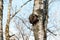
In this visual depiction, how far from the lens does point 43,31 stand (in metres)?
4.86

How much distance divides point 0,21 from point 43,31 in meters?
1.28

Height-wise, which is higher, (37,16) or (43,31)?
(37,16)

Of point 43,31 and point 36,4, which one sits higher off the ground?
point 36,4

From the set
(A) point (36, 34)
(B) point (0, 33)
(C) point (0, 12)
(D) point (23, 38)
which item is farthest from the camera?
(D) point (23, 38)

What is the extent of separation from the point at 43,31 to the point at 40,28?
0.10 m

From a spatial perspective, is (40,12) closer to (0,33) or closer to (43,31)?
(43,31)

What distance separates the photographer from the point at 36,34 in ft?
15.9

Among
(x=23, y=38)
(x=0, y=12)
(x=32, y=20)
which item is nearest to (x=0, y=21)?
(x=0, y=12)

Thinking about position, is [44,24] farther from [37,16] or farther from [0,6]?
[0,6]

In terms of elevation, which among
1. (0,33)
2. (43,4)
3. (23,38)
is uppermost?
(43,4)

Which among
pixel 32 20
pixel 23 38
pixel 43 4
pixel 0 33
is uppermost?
pixel 43 4

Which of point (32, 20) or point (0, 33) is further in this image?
point (0, 33)

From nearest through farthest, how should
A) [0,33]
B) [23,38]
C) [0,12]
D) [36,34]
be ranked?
[36,34] → [0,33] → [0,12] → [23,38]

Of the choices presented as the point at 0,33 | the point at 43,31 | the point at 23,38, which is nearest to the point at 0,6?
the point at 0,33
